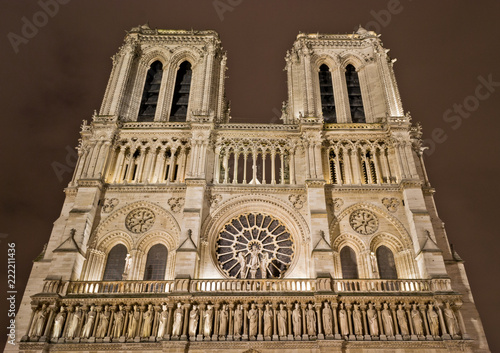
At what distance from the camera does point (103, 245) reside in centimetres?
2192

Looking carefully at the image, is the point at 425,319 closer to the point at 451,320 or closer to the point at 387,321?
the point at 451,320

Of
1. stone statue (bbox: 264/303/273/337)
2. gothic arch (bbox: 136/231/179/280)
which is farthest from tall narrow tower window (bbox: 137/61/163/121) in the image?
stone statue (bbox: 264/303/273/337)

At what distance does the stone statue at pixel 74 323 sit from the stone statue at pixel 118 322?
5.24ft

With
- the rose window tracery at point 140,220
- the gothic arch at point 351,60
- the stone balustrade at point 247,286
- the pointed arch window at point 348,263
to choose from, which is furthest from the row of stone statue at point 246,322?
the gothic arch at point 351,60

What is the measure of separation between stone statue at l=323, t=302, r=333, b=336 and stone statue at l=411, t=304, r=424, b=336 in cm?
360

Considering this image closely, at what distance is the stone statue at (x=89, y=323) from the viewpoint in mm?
17844

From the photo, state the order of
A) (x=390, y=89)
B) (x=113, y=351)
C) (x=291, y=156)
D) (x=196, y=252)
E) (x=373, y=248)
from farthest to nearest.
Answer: (x=390, y=89), (x=291, y=156), (x=373, y=248), (x=196, y=252), (x=113, y=351)

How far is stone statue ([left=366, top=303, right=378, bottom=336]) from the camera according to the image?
17.8 m

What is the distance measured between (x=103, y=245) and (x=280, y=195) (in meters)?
9.88

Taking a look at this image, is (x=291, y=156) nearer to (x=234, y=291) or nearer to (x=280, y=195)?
(x=280, y=195)

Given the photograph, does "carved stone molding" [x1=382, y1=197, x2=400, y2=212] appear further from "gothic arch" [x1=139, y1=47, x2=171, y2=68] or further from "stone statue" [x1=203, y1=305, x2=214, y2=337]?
"gothic arch" [x1=139, y1=47, x2=171, y2=68]

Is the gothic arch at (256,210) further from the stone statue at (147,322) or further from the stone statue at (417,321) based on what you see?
the stone statue at (417,321)

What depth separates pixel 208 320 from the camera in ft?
59.0

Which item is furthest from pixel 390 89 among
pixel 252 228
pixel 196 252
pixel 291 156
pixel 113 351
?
pixel 113 351
